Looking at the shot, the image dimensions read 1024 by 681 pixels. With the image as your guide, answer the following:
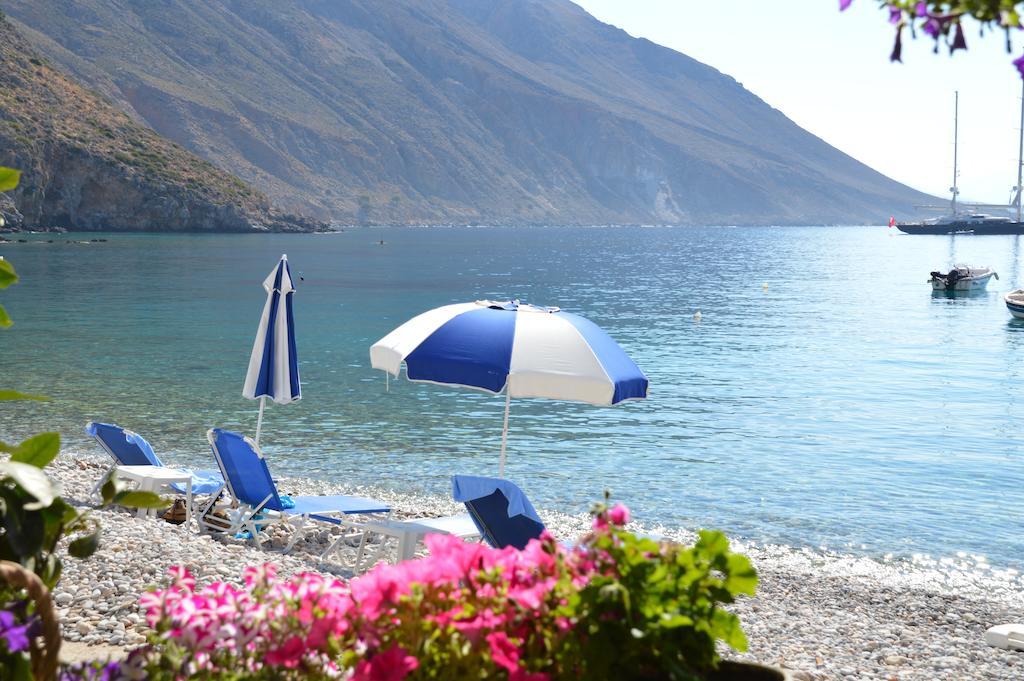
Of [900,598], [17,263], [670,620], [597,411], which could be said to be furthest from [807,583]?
[17,263]

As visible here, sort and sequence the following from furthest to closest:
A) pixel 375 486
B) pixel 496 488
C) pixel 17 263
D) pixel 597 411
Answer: pixel 17 263, pixel 597 411, pixel 375 486, pixel 496 488

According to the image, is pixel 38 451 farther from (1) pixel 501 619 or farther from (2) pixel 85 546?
(1) pixel 501 619

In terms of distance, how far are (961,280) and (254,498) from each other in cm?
5402

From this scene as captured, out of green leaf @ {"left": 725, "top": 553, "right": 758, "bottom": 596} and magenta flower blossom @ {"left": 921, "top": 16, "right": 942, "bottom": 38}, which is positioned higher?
magenta flower blossom @ {"left": 921, "top": 16, "right": 942, "bottom": 38}

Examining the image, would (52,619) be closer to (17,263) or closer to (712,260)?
(17,263)

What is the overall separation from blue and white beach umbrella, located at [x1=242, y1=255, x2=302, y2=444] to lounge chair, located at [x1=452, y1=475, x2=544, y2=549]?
12.4 ft

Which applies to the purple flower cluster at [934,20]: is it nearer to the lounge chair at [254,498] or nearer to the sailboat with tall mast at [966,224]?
the lounge chair at [254,498]

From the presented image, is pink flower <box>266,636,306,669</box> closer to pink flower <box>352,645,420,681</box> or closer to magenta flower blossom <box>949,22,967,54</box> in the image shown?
pink flower <box>352,645,420,681</box>

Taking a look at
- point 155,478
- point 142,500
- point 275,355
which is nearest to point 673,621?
point 142,500

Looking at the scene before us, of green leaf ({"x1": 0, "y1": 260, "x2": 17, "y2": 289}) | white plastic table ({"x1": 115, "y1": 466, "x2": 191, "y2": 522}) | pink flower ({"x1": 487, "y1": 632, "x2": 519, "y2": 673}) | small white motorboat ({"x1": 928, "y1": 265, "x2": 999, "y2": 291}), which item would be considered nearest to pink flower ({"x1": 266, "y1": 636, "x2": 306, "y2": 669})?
pink flower ({"x1": 487, "y1": 632, "x2": 519, "y2": 673})

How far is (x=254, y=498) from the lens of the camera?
865 centimetres

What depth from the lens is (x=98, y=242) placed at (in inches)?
3499

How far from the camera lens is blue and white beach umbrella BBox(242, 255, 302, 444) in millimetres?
10383

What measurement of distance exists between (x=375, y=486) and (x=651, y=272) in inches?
2561
